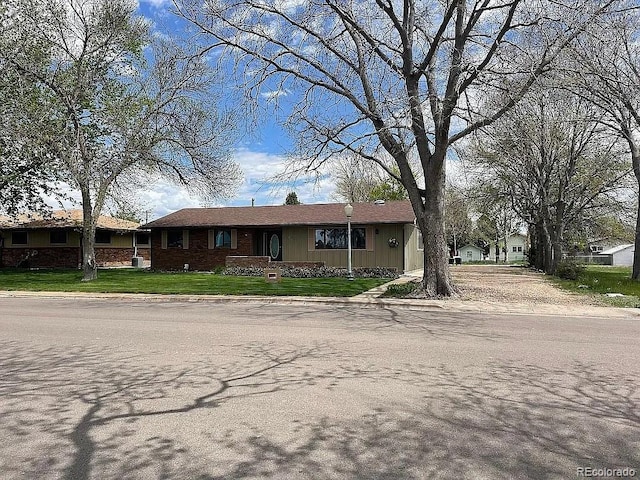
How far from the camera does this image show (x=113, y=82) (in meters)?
24.8

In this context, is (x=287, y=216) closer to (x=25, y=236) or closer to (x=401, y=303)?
(x=401, y=303)

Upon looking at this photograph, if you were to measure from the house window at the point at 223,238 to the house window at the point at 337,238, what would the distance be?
5244mm

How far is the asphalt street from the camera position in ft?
13.3

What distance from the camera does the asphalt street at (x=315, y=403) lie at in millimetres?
4047

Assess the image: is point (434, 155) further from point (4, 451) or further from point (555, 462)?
point (4, 451)

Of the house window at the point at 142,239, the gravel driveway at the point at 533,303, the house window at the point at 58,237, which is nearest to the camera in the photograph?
the gravel driveway at the point at 533,303

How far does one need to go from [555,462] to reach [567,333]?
6.93 m

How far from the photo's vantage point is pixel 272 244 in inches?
1207

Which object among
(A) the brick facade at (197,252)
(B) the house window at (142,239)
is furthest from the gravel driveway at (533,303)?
(B) the house window at (142,239)

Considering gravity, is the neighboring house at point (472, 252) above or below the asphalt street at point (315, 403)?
above

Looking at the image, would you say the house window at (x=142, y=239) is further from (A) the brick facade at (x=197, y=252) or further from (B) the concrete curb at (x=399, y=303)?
(B) the concrete curb at (x=399, y=303)

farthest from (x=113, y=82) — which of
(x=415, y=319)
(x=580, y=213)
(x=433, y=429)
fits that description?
(x=580, y=213)

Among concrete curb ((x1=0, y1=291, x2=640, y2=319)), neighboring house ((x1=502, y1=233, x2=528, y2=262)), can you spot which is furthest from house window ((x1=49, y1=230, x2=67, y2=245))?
neighboring house ((x1=502, y1=233, x2=528, y2=262))

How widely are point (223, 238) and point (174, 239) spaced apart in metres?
3.17
